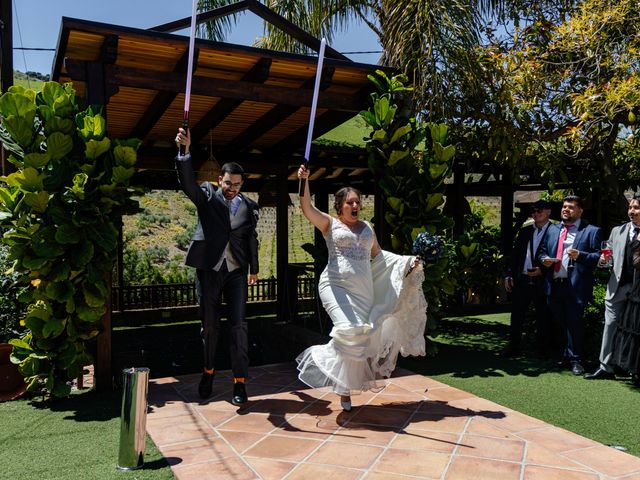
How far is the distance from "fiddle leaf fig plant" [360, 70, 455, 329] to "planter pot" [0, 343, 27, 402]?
4.36 meters

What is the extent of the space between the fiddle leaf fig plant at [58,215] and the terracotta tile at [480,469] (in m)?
3.52

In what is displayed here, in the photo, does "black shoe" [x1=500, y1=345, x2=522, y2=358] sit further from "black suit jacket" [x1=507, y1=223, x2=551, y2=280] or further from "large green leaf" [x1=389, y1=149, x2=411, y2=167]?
"large green leaf" [x1=389, y1=149, x2=411, y2=167]

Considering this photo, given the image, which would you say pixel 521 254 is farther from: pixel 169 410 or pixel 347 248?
pixel 169 410

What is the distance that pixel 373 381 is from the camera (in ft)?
16.1

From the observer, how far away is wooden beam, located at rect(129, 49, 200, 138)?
6.05 metres

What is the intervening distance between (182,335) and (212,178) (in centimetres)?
332

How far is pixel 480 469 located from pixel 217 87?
4.59m

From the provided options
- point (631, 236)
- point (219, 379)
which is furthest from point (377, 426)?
point (631, 236)

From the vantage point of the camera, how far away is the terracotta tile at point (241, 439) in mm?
4172

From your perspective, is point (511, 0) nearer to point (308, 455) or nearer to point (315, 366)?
point (315, 366)

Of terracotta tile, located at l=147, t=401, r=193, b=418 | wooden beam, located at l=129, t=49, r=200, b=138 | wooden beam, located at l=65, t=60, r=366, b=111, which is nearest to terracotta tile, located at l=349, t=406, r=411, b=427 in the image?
terracotta tile, located at l=147, t=401, r=193, b=418

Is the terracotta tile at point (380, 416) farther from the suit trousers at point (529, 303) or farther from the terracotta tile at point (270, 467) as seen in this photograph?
the suit trousers at point (529, 303)

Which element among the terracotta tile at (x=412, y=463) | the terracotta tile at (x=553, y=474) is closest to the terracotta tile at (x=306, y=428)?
the terracotta tile at (x=412, y=463)

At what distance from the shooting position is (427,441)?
4289 millimetres
